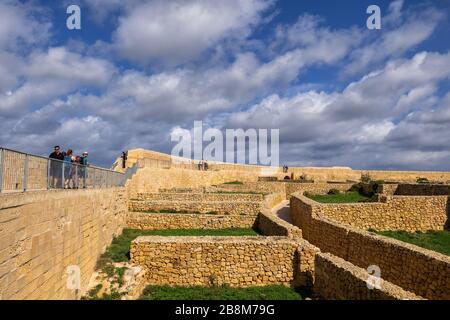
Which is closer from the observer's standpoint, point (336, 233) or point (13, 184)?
point (13, 184)

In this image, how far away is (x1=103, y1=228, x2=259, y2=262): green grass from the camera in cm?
1200

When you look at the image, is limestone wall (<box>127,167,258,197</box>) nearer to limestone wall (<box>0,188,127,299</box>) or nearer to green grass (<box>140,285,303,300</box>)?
limestone wall (<box>0,188,127,299</box>)

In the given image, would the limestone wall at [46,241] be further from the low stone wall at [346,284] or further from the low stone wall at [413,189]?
the low stone wall at [413,189]

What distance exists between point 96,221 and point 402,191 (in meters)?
23.0

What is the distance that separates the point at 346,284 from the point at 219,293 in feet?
11.8

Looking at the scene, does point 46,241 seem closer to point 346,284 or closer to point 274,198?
point 346,284

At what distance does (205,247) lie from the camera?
1139 centimetres
